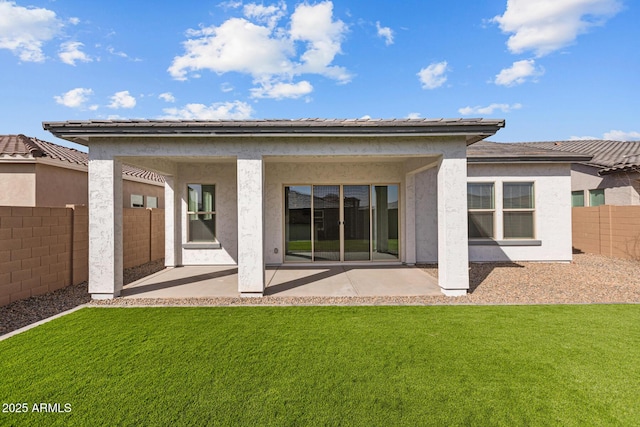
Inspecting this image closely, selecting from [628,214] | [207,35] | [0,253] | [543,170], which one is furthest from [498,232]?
[207,35]

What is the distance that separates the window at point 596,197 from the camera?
571 inches

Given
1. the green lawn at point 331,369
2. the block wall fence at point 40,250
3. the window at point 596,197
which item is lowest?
the green lawn at point 331,369

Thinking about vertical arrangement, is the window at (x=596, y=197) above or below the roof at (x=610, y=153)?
below

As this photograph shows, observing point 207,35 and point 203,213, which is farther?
point 207,35

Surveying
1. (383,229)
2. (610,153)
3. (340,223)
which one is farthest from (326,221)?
(610,153)

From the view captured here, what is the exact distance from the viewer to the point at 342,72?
745 inches

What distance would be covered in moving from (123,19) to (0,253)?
26.4 feet

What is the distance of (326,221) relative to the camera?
34.6 feet

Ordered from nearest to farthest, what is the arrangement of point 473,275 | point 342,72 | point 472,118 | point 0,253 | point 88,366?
1. point 88,366
2. point 0,253
3. point 472,118
4. point 473,275
5. point 342,72

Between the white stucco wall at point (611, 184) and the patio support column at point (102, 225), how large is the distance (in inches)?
727

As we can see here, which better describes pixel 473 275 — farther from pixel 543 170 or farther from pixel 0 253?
pixel 0 253

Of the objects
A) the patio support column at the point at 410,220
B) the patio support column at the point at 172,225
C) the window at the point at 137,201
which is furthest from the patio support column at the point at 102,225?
the window at the point at 137,201

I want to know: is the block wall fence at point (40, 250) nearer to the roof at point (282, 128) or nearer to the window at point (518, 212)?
the roof at point (282, 128)

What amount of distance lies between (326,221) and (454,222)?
4725mm
